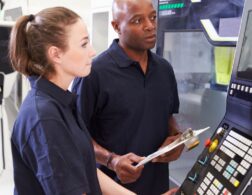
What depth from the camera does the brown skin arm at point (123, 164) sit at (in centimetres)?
134

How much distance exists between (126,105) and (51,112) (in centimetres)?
57

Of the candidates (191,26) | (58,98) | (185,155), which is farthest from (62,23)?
(185,155)

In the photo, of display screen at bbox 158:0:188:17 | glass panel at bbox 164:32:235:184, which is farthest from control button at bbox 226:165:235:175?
display screen at bbox 158:0:188:17

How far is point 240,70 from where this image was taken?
40.4 inches

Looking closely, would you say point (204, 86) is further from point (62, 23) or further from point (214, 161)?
point (62, 23)

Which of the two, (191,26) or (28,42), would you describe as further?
(191,26)

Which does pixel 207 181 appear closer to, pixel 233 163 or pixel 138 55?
pixel 233 163

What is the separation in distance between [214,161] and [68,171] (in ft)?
1.50

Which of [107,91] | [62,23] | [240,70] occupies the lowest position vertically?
[107,91]

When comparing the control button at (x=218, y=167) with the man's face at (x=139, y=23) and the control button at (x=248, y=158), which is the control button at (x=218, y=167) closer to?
the control button at (x=248, y=158)

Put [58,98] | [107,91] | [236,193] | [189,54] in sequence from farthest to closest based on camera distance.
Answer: [189,54] → [107,91] → [58,98] → [236,193]

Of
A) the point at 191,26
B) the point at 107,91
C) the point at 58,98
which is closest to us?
the point at 58,98

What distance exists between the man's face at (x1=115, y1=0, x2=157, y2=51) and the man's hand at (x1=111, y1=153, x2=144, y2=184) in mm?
487

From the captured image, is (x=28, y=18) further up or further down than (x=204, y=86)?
further up
